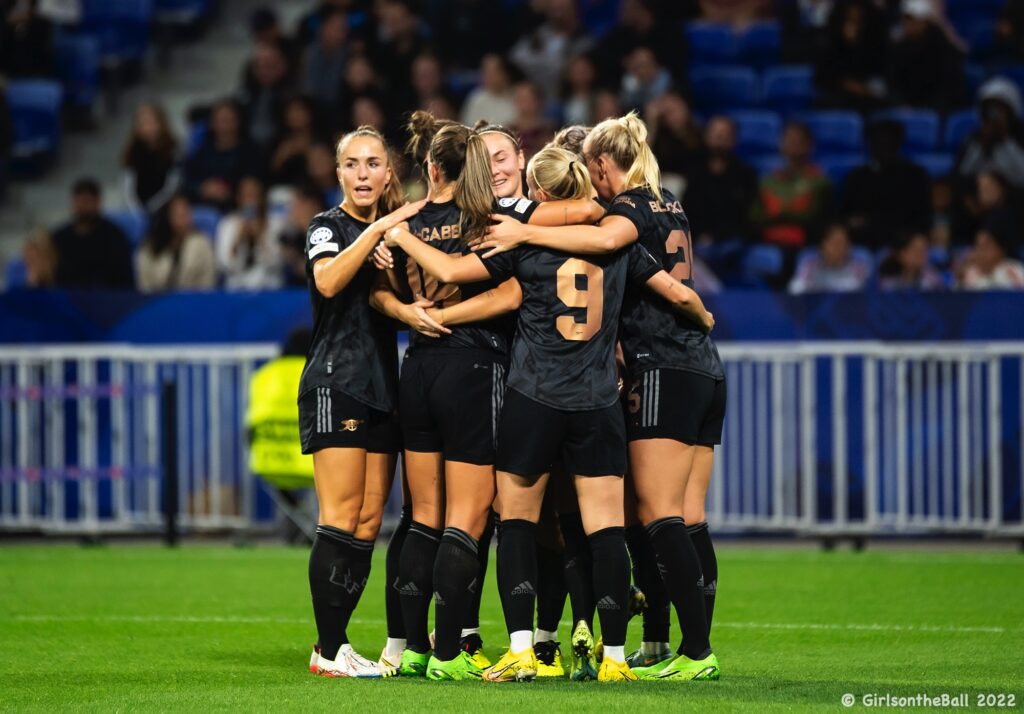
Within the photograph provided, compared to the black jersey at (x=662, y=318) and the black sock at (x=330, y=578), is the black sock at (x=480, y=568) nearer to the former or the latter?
the black sock at (x=330, y=578)

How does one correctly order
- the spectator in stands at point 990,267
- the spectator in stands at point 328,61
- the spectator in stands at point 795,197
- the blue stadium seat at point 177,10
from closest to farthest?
the spectator in stands at point 990,267, the spectator in stands at point 795,197, the spectator in stands at point 328,61, the blue stadium seat at point 177,10

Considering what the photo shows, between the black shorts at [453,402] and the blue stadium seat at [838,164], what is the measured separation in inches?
360

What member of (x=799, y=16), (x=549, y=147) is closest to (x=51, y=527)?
(x=549, y=147)

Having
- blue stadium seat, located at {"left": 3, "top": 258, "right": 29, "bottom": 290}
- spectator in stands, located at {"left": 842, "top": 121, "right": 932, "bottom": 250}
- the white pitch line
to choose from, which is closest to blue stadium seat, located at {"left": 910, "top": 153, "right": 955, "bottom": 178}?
spectator in stands, located at {"left": 842, "top": 121, "right": 932, "bottom": 250}

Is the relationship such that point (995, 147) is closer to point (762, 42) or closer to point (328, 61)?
point (762, 42)

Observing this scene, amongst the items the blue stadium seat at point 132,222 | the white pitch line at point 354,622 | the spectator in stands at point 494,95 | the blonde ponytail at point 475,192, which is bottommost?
the white pitch line at point 354,622

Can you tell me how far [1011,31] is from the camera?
640 inches

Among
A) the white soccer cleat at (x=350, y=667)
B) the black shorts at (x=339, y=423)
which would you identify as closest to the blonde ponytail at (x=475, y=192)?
the black shorts at (x=339, y=423)

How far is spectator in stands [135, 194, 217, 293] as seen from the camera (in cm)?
1495

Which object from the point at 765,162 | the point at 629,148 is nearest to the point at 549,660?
the point at 629,148

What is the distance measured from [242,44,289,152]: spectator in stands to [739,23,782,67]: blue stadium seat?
468cm

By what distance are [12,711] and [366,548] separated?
1600 millimetres

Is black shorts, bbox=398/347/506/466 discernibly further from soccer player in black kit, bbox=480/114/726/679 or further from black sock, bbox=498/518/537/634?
soccer player in black kit, bbox=480/114/726/679

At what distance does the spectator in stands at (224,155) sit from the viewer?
55.5ft
